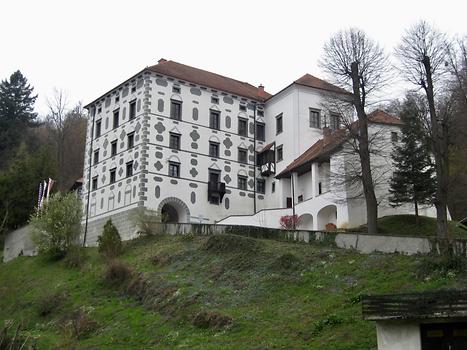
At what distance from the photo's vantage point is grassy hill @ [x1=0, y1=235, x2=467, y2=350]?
19844 mm

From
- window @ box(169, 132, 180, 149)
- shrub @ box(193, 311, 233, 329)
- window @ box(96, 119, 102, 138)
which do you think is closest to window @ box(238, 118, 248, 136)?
window @ box(169, 132, 180, 149)

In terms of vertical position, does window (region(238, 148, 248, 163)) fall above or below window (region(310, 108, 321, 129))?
below

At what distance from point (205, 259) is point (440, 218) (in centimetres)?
1045

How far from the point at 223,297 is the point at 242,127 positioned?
29759mm

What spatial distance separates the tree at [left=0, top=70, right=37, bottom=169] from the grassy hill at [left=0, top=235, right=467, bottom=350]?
3566 centimetres

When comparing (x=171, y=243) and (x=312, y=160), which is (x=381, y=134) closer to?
(x=312, y=160)

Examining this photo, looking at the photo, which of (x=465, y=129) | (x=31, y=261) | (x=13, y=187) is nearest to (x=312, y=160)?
(x=465, y=129)

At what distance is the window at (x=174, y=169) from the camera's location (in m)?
47.6

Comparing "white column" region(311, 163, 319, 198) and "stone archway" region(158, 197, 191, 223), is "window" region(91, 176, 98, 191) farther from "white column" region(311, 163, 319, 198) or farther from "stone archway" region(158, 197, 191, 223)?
"white column" region(311, 163, 319, 198)

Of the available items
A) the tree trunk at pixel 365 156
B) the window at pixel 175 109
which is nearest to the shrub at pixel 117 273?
the tree trunk at pixel 365 156

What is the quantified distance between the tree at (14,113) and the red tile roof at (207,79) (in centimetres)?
2262

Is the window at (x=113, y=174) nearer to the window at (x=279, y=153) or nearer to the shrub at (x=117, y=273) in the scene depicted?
the window at (x=279, y=153)

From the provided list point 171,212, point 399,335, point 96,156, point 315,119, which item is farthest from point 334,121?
point 399,335

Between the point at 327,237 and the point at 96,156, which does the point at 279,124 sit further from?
the point at 327,237
